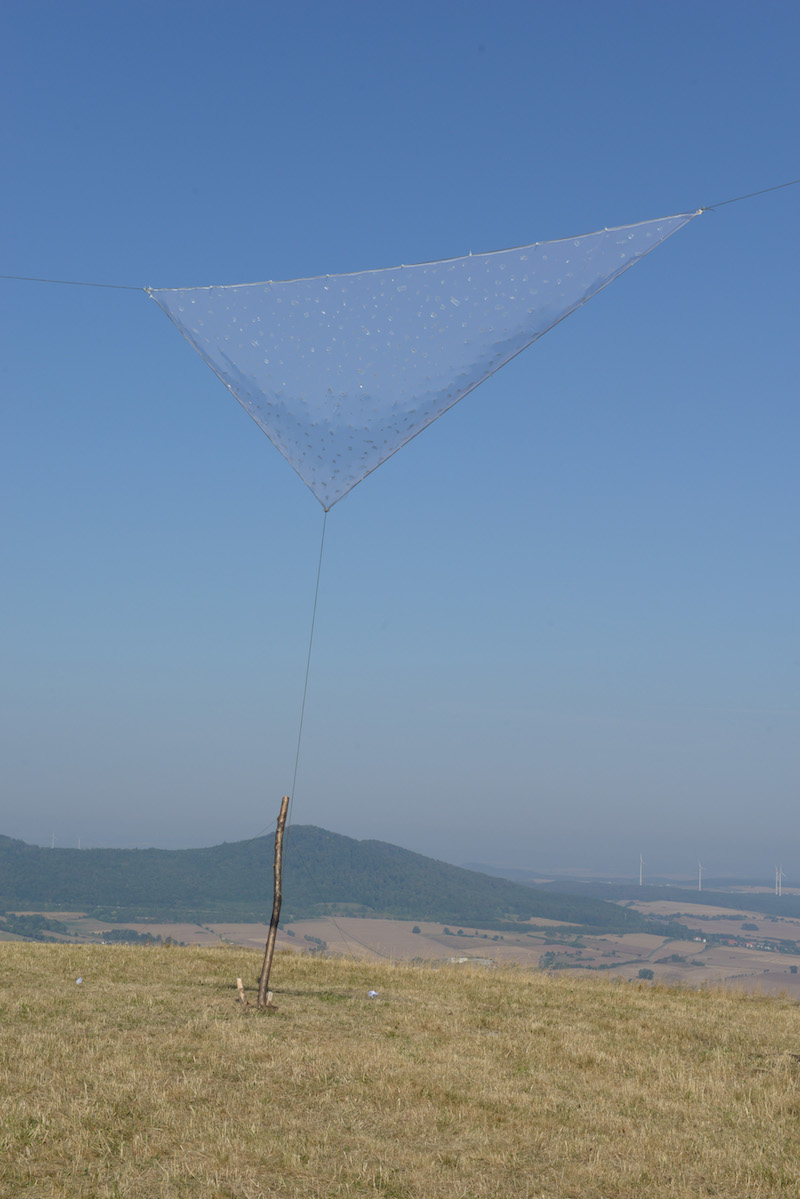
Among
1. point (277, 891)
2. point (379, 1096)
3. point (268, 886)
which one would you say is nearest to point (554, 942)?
point (268, 886)

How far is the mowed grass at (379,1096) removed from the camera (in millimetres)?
7582

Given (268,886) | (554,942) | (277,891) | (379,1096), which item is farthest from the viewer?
(268,886)

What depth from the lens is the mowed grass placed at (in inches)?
299

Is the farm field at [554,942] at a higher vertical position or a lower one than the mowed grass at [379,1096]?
lower

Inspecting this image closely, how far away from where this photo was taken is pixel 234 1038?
1181cm

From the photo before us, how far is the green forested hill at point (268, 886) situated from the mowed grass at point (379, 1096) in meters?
78.2

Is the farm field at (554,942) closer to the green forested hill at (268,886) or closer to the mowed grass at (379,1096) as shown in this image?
the green forested hill at (268,886)

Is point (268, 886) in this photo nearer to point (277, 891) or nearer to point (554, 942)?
point (554, 942)

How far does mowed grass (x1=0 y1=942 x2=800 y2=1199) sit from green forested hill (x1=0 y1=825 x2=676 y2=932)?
7820 cm

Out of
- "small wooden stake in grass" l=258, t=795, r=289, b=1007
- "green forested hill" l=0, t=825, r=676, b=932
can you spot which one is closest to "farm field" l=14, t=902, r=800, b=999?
"green forested hill" l=0, t=825, r=676, b=932

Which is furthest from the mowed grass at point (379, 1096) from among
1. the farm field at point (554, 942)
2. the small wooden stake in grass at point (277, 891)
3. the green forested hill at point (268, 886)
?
the green forested hill at point (268, 886)

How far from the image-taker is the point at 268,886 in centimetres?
12519

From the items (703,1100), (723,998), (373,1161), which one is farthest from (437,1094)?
(723,998)

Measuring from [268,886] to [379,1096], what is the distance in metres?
122
